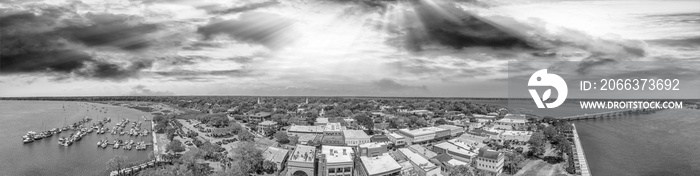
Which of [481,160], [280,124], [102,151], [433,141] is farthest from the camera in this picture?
[280,124]

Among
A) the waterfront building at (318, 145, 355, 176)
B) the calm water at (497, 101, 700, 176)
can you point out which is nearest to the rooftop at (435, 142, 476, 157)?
the waterfront building at (318, 145, 355, 176)

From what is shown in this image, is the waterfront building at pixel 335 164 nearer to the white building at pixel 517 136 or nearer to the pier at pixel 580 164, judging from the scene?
the pier at pixel 580 164

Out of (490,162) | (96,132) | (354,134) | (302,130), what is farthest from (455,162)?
(96,132)

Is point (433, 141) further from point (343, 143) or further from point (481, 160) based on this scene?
point (481, 160)

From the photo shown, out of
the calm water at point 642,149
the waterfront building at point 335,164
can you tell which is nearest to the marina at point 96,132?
the waterfront building at point 335,164

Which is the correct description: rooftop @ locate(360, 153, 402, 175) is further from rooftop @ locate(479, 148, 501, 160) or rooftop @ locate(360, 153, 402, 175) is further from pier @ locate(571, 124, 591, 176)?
pier @ locate(571, 124, 591, 176)

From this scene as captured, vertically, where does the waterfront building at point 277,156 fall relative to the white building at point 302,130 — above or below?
below

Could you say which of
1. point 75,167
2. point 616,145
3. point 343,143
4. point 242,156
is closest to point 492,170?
point 343,143

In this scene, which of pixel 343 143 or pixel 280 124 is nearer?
pixel 343 143
